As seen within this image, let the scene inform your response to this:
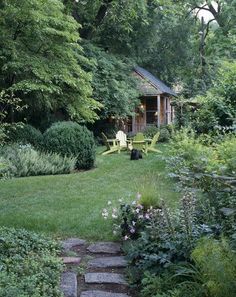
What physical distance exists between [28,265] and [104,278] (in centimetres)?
74

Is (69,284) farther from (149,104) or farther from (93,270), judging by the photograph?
(149,104)

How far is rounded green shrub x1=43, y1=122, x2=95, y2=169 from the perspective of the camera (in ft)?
36.6

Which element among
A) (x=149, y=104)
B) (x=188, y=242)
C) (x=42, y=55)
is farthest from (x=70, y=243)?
(x=149, y=104)

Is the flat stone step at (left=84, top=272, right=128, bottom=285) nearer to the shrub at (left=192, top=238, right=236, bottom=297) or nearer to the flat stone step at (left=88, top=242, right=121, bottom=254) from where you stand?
the flat stone step at (left=88, top=242, right=121, bottom=254)

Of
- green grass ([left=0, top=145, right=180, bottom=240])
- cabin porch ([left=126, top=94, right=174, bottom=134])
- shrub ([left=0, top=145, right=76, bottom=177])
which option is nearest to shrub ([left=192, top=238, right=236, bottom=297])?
green grass ([left=0, top=145, right=180, bottom=240])

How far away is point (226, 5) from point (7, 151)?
69.3 feet

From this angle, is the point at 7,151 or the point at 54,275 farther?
the point at 7,151

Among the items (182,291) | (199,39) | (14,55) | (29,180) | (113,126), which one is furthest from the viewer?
(199,39)

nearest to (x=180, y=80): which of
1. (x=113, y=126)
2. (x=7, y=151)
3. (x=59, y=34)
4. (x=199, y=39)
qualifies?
(x=199, y=39)

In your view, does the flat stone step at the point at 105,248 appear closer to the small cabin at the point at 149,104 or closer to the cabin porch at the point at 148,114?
the small cabin at the point at 149,104

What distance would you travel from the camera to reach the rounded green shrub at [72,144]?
11156 mm

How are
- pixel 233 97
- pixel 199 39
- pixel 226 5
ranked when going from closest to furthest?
pixel 233 97 → pixel 226 5 → pixel 199 39

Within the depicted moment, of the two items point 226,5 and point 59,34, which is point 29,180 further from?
point 226,5

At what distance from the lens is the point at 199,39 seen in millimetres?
30641
